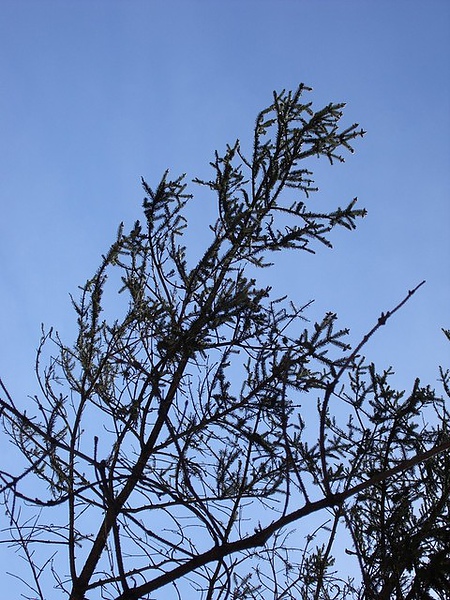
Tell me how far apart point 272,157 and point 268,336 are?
212cm

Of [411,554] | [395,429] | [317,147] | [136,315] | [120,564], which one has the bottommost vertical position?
[411,554]

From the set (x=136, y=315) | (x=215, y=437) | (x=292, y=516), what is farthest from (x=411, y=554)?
(x=136, y=315)

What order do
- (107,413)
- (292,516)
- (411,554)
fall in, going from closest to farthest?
1. (292,516)
2. (411,554)
3. (107,413)

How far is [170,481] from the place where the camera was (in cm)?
499

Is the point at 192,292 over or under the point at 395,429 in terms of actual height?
over

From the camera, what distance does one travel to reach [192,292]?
212 inches

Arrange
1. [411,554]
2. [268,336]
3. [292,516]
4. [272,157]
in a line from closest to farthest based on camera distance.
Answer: [292,516] → [411,554] → [268,336] → [272,157]

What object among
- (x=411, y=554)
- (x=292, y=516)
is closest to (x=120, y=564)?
(x=292, y=516)

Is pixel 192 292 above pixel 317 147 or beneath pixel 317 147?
beneath

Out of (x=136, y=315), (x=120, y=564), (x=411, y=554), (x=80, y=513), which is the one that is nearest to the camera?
(x=120, y=564)

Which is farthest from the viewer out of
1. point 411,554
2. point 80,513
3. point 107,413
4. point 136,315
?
point 136,315

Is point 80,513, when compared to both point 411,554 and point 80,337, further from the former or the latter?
point 411,554

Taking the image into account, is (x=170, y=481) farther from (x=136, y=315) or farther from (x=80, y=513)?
(x=136, y=315)

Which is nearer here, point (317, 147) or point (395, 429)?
point (395, 429)
